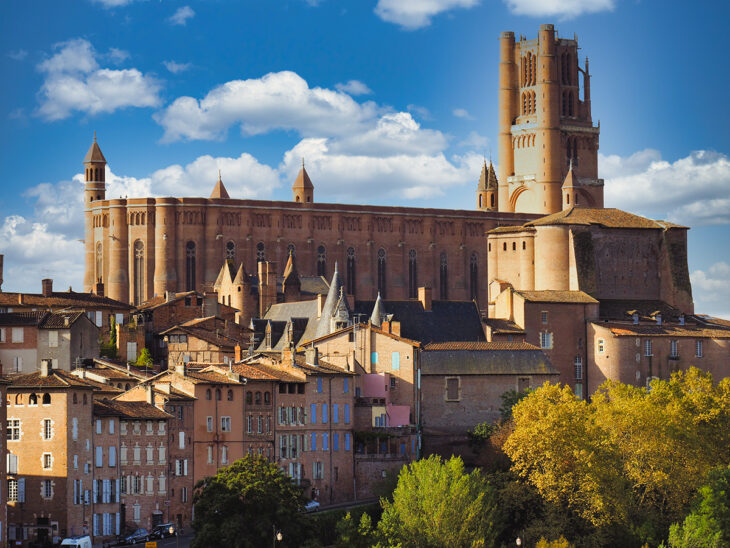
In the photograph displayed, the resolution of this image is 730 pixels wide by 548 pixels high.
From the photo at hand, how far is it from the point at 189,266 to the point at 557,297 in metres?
46.2

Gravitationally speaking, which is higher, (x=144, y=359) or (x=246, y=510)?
(x=144, y=359)

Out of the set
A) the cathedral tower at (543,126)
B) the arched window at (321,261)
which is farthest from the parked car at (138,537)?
the cathedral tower at (543,126)

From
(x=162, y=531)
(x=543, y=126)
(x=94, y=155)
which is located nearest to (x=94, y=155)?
(x=94, y=155)

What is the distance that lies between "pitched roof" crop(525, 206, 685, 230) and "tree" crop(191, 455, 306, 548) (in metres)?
48.9

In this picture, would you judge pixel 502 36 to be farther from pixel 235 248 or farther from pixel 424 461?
pixel 424 461

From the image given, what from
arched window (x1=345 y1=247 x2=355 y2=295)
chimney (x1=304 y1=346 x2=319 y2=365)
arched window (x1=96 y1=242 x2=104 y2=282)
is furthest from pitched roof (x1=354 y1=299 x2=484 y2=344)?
→ arched window (x1=96 y1=242 x2=104 y2=282)

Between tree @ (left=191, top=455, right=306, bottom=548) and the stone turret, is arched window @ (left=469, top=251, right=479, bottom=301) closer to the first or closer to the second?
the stone turret

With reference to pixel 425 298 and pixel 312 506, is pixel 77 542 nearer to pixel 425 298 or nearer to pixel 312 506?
pixel 312 506

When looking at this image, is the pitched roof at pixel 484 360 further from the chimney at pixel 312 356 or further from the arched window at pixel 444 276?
the arched window at pixel 444 276

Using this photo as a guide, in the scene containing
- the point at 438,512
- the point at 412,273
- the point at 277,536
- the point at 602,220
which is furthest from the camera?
the point at 412,273

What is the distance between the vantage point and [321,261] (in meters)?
155

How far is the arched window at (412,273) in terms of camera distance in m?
157

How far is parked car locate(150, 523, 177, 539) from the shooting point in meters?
76.7

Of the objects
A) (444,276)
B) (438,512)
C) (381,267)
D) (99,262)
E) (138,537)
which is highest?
(99,262)
